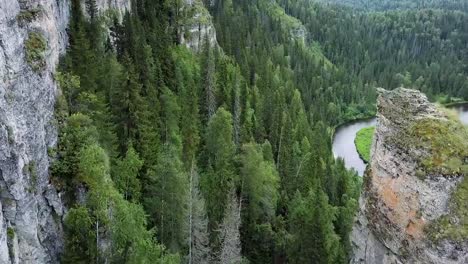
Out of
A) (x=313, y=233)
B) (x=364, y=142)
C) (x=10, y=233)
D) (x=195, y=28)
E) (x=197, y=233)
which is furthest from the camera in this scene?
(x=364, y=142)

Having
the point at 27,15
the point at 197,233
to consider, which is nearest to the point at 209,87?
the point at 197,233

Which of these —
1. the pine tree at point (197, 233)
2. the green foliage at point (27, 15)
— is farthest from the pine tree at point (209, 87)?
the green foliage at point (27, 15)

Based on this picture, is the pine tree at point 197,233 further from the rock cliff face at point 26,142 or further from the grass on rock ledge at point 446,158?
the grass on rock ledge at point 446,158

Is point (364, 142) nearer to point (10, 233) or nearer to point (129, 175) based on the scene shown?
point (129, 175)

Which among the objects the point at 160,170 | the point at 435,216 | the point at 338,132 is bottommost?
the point at 338,132

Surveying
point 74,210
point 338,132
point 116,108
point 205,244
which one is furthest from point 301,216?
point 338,132

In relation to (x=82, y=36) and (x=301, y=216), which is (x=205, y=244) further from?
(x=82, y=36)
